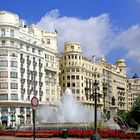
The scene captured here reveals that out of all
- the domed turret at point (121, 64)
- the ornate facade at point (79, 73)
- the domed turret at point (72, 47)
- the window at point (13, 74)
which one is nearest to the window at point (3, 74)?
the window at point (13, 74)

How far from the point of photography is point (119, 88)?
17550 cm

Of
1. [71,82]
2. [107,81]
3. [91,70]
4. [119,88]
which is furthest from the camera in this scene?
[119,88]

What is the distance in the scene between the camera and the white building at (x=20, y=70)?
9344 cm

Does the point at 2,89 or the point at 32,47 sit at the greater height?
the point at 32,47

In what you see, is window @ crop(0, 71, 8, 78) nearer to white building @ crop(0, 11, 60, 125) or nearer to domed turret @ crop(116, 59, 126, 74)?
white building @ crop(0, 11, 60, 125)

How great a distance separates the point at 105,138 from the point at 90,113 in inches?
1205

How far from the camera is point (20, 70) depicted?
320 ft

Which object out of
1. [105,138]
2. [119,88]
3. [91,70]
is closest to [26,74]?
[91,70]

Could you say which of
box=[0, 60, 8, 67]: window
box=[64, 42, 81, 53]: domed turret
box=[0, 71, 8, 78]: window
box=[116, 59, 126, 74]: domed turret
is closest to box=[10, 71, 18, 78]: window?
box=[0, 71, 8, 78]: window

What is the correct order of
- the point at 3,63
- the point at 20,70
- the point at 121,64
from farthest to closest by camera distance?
1. the point at 121,64
2. the point at 20,70
3. the point at 3,63

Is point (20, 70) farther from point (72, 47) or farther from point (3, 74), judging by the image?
point (72, 47)

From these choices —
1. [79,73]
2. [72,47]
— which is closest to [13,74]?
[79,73]

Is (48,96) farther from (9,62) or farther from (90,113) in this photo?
(90,113)

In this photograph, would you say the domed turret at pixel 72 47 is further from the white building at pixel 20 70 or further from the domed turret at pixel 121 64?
the domed turret at pixel 121 64
